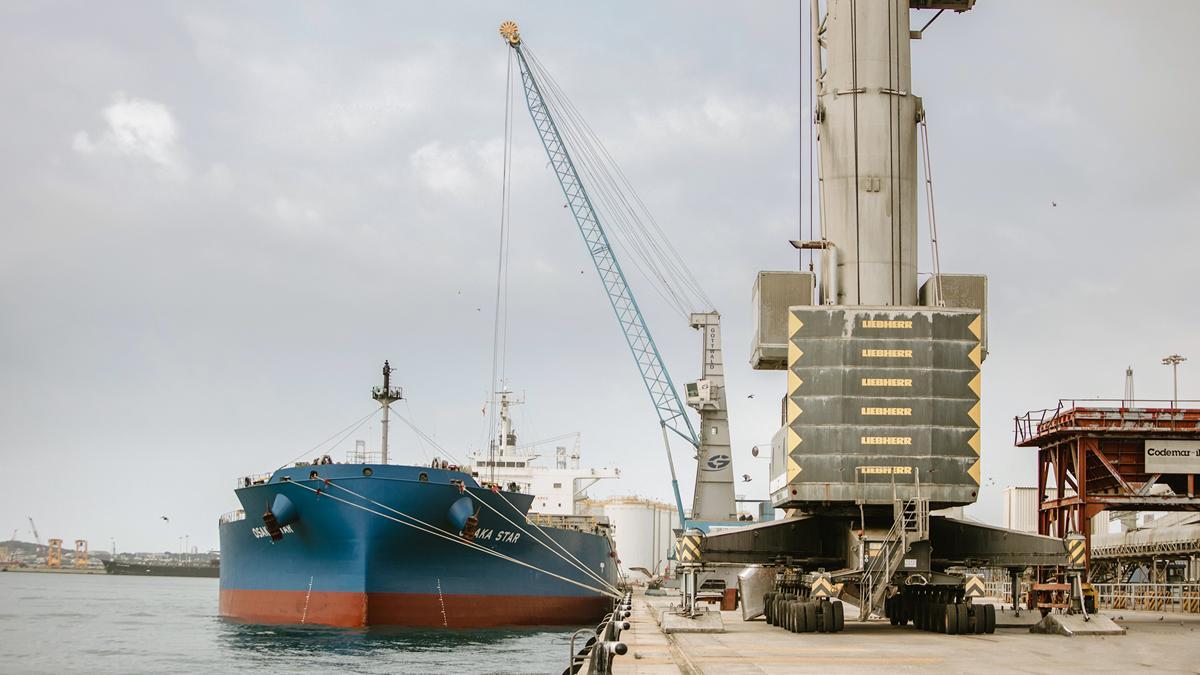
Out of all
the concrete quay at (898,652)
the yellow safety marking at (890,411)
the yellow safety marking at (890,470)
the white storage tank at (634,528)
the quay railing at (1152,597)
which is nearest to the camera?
the concrete quay at (898,652)

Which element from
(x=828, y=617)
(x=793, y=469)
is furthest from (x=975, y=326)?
(x=828, y=617)

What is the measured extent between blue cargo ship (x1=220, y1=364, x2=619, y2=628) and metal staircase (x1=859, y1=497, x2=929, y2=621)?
68.7ft

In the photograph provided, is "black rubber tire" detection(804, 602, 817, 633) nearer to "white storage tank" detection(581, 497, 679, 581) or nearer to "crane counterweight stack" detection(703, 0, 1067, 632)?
"crane counterweight stack" detection(703, 0, 1067, 632)

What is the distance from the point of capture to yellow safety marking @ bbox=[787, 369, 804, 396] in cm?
2708

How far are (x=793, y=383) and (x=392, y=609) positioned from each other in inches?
860

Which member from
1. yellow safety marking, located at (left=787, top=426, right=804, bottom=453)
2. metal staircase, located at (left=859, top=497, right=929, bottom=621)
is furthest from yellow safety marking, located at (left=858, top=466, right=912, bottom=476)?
yellow safety marking, located at (left=787, top=426, right=804, bottom=453)

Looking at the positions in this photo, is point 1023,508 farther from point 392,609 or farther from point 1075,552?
point 1075,552

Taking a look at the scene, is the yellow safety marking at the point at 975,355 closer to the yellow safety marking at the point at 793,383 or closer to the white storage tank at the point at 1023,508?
the yellow safety marking at the point at 793,383

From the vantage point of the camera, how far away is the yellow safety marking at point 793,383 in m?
27.1

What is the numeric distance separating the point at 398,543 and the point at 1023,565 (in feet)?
73.7

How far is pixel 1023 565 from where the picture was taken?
2925 centimetres

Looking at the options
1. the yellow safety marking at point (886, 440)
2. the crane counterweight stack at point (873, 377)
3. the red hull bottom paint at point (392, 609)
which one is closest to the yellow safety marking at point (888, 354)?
the crane counterweight stack at point (873, 377)

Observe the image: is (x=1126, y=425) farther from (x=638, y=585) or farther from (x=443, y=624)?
(x=638, y=585)

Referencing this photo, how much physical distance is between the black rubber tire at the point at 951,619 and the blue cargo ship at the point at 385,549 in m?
21.7
